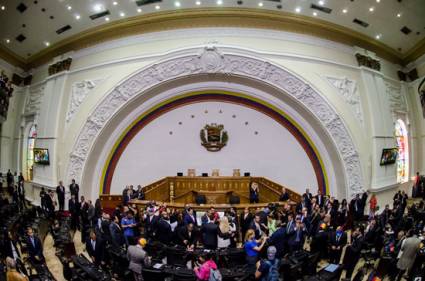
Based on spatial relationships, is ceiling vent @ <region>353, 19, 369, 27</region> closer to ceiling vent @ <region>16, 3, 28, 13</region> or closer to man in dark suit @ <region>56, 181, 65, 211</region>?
ceiling vent @ <region>16, 3, 28, 13</region>

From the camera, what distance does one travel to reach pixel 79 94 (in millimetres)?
13336

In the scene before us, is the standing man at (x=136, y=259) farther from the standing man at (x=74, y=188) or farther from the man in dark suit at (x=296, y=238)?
the standing man at (x=74, y=188)

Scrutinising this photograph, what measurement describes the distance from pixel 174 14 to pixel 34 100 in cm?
739

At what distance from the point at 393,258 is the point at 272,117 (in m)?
8.52

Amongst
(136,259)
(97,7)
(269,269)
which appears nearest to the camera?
(269,269)

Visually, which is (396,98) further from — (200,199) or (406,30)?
(200,199)

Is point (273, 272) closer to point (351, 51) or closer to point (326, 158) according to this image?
point (326, 158)

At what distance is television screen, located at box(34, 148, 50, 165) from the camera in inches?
503

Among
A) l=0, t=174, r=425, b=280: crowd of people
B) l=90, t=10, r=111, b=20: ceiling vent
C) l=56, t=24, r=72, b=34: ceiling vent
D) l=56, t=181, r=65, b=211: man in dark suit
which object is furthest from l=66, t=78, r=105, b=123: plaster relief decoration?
l=0, t=174, r=425, b=280: crowd of people

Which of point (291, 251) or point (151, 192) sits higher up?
point (151, 192)

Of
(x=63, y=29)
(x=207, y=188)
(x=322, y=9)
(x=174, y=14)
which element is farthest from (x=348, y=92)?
(x=63, y=29)

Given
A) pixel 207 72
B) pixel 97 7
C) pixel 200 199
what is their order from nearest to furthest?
1. pixel 97 7
2. pixel 200 199
3. pixel 207 72

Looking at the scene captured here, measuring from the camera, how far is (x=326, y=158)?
44.6 ft

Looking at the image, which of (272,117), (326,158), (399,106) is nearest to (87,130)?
(272,117)
